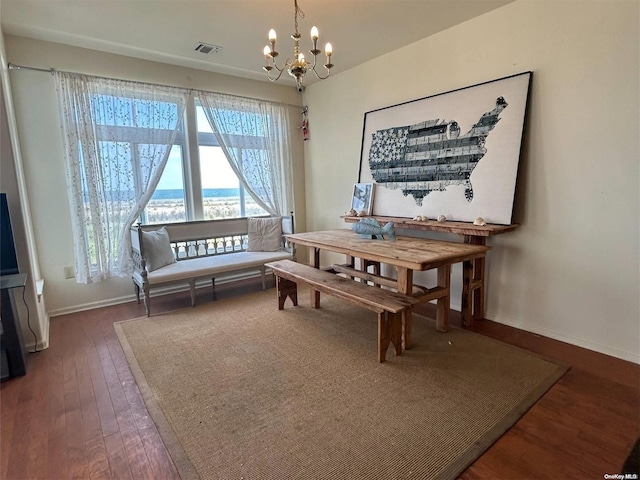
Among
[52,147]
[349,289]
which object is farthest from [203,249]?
[349,289]

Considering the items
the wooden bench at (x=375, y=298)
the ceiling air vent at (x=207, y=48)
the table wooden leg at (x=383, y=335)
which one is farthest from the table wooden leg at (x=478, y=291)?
the ceiling air vent at (x=207, y=48)

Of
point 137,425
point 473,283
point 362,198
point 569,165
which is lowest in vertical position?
point 137,425

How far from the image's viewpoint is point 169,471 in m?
1.47

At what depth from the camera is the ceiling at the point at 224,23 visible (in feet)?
8.38

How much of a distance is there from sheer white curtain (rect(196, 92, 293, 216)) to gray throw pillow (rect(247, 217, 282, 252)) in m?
0.30

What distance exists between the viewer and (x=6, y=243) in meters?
2.32

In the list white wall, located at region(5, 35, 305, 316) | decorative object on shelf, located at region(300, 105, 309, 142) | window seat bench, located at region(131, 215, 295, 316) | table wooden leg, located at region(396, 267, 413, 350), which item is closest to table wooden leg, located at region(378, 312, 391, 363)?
table wooden leg, located at region(396, 267, 413, 350)

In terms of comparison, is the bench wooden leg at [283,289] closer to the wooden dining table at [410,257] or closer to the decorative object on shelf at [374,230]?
the wooden dining table at [410,257]

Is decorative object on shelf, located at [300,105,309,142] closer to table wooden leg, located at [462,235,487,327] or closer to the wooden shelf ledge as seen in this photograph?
the wooden shelf ledge

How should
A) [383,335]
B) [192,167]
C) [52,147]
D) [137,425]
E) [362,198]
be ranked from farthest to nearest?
[192,167], [362,198], [52,147], [383,335], [137,425]

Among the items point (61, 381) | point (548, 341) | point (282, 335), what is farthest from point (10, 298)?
point (548, 341)

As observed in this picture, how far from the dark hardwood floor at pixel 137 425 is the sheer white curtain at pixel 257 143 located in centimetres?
256

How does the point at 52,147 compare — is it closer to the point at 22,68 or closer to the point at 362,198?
the point at 22,68

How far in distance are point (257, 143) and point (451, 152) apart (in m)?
2.47
